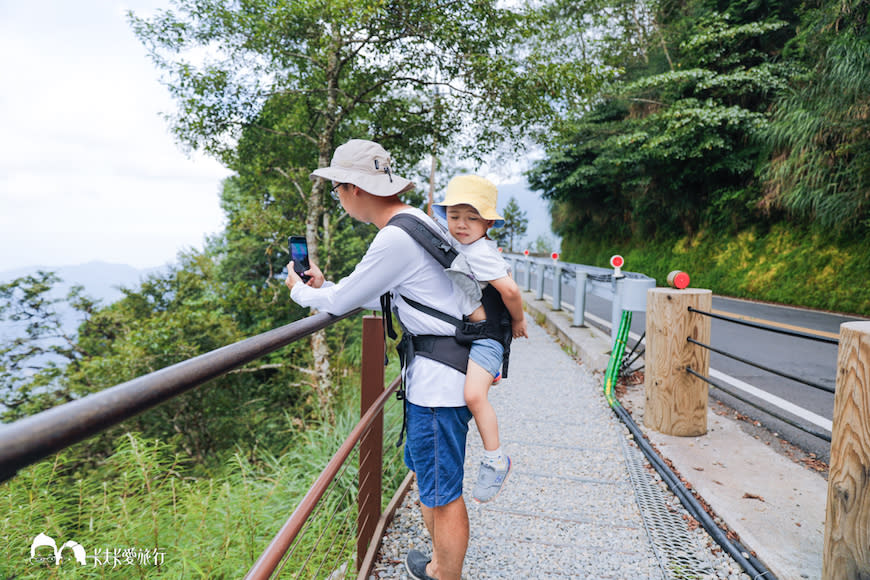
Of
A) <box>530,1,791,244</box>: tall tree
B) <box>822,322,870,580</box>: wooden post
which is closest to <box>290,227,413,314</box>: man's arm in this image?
<box>822,322,870,580</box>: wooden post

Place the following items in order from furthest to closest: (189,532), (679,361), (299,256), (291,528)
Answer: (679,361), (189,532), (299,256), (291,528)

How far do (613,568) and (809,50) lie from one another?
1466 centimetres

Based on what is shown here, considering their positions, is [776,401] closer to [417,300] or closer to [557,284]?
[417,300]

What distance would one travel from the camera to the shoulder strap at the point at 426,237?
5.06 feet

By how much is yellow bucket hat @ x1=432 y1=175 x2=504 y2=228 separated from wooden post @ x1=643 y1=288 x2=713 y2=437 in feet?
7.02

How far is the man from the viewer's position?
1.55 meters

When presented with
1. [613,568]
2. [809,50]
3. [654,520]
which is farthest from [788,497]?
[809,50]

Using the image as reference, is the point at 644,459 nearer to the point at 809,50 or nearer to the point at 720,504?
the point at 720,504

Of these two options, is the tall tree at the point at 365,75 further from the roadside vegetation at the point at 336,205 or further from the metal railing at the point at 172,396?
the metal railing at the point at 172,396

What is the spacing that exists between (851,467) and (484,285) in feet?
4.86

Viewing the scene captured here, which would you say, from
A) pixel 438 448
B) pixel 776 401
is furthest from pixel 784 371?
pixel 438 448

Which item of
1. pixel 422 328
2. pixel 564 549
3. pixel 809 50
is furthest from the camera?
pixel 809 50

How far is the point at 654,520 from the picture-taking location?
2.55 metres

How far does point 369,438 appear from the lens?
2.27 metres
